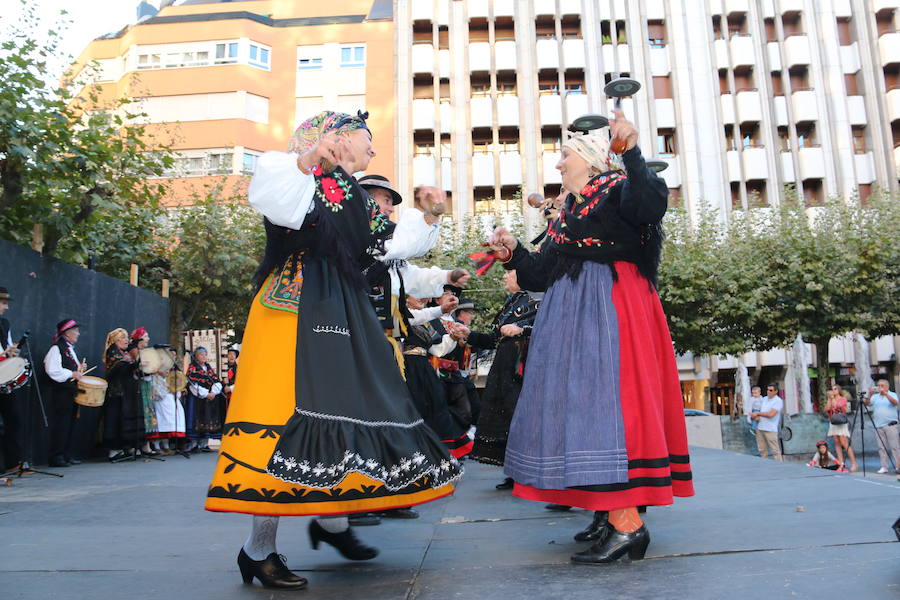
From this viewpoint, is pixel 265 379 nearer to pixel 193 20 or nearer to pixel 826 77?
pixel 193 20

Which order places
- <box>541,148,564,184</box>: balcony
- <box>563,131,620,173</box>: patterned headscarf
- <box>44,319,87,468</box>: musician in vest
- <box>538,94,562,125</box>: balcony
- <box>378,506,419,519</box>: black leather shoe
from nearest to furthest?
1. <box>563,131,620,173</box>: patterned headscarf
2. <box>378,506,419,519</box>: black leather shoe
3. <box>44,319,87,468</box>: musician in vest
4. <box>541,148,564,184</box>: balcony
5. <box>538,94,562,125</box>: balcony

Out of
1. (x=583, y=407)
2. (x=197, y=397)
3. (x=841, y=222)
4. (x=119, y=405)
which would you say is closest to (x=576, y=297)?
(x=583, y=407)

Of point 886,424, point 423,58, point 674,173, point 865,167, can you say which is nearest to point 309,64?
point 423,58

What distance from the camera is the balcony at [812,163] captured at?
31016mm

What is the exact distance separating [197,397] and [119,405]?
1.95 m

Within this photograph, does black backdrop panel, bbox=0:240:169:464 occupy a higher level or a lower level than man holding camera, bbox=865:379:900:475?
higher

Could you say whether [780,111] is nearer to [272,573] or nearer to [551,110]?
[551,110]

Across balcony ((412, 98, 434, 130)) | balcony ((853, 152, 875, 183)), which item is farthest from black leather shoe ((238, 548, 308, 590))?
balcony ((853, 152, 875, 183))

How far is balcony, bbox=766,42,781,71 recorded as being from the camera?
32.0 m

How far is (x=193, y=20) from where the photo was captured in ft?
103

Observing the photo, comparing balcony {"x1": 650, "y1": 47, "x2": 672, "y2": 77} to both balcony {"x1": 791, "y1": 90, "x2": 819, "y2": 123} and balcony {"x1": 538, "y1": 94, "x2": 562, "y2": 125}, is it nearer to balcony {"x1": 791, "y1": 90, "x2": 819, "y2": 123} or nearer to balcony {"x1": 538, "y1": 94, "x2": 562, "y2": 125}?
balcony {"x1": 538, "y1": 94, "x2": 562, "y2": 125}

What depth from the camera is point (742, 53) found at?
104 ft

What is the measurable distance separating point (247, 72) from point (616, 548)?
30839 mm

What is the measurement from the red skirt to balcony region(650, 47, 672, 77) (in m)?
30.9
